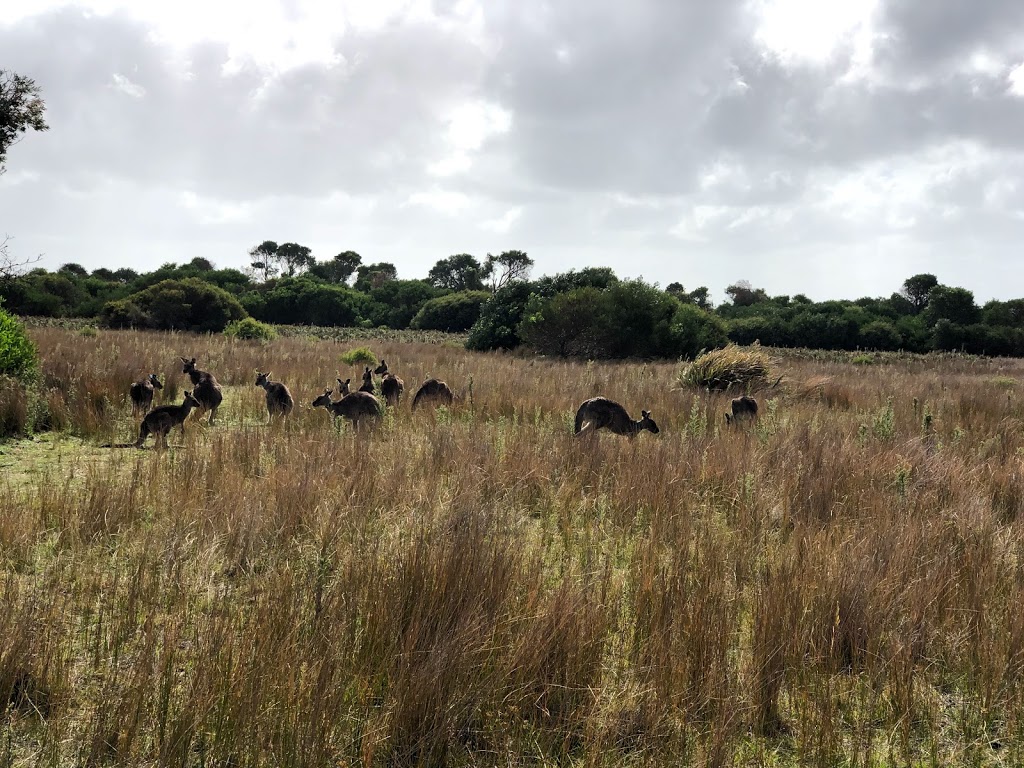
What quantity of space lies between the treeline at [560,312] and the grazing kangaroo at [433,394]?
7788mm

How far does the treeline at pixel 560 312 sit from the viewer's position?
24609 mm

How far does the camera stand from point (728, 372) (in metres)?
12.7

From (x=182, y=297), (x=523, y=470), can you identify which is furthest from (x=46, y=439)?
(x=182, y=297)

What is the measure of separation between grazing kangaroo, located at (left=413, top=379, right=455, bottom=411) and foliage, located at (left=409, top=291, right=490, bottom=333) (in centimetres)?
4213

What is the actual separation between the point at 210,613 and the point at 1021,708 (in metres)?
Result: 3.32

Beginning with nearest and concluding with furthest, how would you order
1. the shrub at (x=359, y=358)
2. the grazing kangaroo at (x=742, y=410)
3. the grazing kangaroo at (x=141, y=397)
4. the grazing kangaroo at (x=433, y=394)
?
the grazing kangaroo at (x=141, y=397), the grazing kangaroo at (x=742, y=410), the grazing kangaroo at (x=433, y=394), the shrub at (x=359, y=358)

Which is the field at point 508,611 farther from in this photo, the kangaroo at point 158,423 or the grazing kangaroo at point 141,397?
the grazing kangaroo at point 141,397

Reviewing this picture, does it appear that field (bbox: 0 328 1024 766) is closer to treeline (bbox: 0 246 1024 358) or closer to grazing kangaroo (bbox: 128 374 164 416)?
grazing kangaroo (bbox: 128 374 164 416)

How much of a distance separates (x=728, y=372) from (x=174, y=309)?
27932 millimetres

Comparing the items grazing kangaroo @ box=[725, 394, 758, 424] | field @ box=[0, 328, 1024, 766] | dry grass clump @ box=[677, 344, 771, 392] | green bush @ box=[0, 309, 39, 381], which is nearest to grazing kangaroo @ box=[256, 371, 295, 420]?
field @ box=[0, 328, 1024, 766]

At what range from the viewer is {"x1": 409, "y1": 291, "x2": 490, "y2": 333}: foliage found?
51.7m

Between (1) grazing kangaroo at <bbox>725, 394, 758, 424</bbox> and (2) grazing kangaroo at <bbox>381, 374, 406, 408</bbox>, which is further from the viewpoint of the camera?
(2) grazing kangaroo at <bbox>381, 374, 406, 408</bbox>

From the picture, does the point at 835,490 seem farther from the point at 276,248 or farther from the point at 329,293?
the point at 276,248

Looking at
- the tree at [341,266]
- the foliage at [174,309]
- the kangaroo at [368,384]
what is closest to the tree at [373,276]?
the tree at [341,266]
